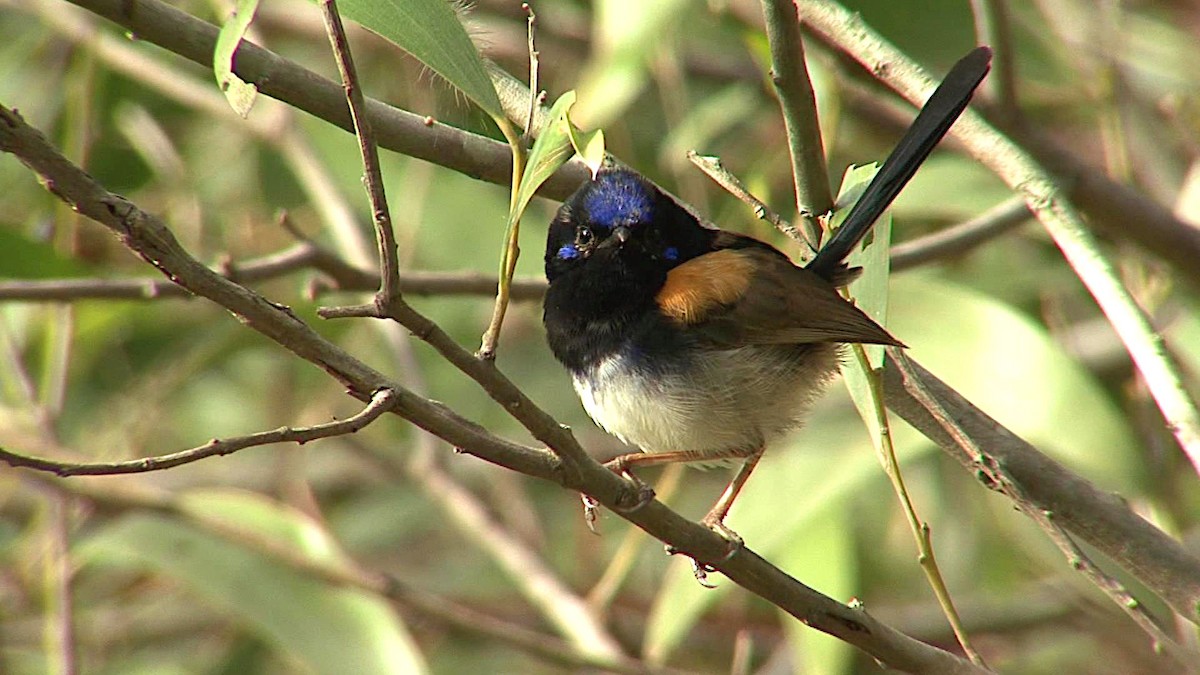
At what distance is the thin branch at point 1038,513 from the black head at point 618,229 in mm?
825

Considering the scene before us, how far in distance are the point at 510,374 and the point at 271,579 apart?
1570 mm


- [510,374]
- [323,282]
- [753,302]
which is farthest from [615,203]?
[510,374]

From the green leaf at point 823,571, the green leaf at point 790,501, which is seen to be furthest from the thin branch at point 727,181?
the green leaf at point 823,571

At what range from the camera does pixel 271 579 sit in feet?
13.6

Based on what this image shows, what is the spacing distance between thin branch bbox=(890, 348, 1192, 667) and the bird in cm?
46

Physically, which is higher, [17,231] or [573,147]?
[17,231]

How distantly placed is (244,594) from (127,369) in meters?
1.72

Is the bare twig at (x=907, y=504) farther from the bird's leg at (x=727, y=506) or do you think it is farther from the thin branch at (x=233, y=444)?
the thin branch at (x=233, y=444)

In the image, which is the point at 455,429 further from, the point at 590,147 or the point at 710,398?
the point at 710,398

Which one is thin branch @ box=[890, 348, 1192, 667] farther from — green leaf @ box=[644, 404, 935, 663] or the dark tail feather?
green leaf @ box=[644, 404, 935, 663]

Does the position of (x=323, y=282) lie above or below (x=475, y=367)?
above

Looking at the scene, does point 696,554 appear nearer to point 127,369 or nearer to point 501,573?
point 501,573

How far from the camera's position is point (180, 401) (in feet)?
18.7

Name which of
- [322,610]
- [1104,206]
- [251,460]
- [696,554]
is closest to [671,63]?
[1104,206]
